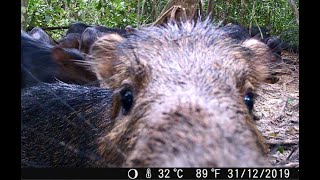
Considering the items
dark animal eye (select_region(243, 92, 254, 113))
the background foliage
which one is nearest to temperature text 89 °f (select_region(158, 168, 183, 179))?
dark animal eye (select_region(243, 92, 254, 113))

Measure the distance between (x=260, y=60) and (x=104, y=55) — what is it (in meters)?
1.30

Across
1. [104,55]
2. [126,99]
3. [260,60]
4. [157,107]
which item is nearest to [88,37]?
[104,55]

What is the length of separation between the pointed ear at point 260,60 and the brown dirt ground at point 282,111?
164 mm

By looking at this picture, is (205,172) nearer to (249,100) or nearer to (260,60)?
(249,100)

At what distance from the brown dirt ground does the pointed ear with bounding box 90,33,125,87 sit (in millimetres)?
1280

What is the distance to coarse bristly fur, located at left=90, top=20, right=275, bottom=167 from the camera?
6.68ft

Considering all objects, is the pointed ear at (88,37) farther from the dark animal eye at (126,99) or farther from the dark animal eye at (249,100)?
the dark animal eye at (249,100)

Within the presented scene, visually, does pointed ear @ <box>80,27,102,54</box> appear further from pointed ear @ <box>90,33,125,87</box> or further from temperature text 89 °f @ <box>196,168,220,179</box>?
temperature text 89 °f @ <box>196,168,220,179</box>

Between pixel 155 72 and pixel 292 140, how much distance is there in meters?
2.07

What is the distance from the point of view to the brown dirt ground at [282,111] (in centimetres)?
421

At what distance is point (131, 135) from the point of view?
2.72 m

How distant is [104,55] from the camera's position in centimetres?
387

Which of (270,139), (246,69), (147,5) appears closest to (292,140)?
(270,139)

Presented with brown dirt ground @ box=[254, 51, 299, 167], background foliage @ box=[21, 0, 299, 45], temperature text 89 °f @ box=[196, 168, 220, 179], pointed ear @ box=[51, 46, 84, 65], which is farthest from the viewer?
background foliage @ box=[21, 0, 299, 45]
